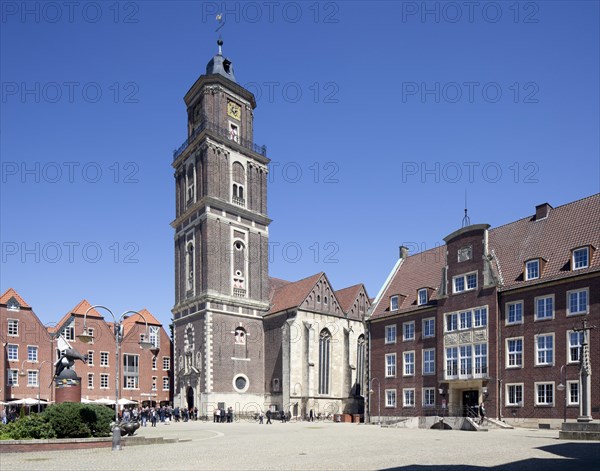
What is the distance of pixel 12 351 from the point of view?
218ft

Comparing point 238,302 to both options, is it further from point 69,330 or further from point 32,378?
point 32,378

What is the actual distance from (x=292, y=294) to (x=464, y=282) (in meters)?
28.3

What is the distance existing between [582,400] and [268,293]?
153 feet

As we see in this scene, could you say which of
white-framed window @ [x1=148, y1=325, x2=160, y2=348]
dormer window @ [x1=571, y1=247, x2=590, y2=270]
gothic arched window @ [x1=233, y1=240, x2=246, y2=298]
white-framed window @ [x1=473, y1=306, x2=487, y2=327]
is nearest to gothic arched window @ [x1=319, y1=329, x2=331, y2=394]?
gothic arched window @ [x1=233, y1=240, x2=246, y2=298]

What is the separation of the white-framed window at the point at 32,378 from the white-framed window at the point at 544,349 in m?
52.7

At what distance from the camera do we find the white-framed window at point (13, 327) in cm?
6712

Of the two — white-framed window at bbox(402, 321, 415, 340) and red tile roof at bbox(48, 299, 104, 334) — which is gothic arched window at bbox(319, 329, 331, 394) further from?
red tile roof at bbox(48, 299, 104, 334)

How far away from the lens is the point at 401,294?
52875mm

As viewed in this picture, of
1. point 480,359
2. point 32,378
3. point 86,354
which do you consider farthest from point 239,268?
point 480,359

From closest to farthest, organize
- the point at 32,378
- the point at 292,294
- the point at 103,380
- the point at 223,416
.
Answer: the point at 223,416
the point at 32,378
the point at 292,294
the point at 103,380

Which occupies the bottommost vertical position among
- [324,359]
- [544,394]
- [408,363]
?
[324,359]

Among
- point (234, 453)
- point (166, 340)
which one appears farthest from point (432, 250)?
point (166, 340)

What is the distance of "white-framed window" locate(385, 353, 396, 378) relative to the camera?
51.6 meters

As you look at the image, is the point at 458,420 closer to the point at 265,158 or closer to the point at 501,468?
the point at 501,468
